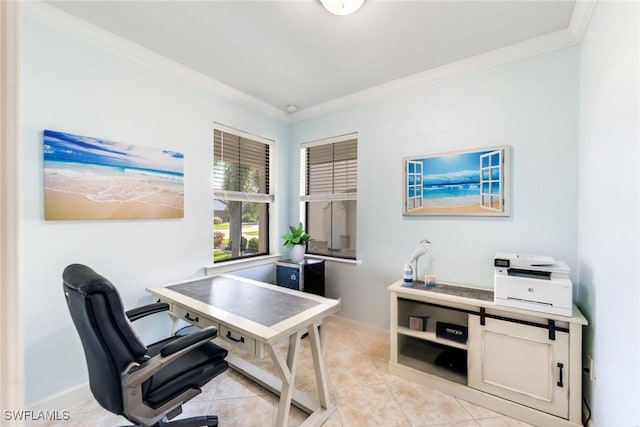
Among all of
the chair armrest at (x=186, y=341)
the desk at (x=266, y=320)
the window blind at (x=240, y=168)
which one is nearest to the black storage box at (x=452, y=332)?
the desk at (x=266, y=320)

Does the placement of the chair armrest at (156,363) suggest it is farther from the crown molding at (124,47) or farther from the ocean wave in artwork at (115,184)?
the crown molding at (124,47)

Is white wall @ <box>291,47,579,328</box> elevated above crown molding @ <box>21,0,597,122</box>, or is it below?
below

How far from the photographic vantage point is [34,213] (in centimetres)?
173

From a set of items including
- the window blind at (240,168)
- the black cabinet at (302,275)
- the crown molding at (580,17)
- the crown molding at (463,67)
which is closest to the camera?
the crown molding at (580,17)

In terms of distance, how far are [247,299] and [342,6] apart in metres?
2.06

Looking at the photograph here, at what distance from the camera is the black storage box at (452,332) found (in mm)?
2061

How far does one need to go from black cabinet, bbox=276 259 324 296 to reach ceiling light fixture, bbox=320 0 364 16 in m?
2.30

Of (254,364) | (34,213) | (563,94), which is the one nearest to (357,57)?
(563,94)

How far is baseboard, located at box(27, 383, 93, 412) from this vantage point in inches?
68.4

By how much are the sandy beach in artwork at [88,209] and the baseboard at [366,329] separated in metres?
2.22

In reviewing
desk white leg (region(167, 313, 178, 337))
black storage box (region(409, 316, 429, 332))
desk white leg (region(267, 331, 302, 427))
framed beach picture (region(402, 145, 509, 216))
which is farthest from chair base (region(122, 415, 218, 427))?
framed beach picture (region(402, 145, 509, 216))

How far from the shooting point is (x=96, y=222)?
77.9 inches

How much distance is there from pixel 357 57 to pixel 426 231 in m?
1.70

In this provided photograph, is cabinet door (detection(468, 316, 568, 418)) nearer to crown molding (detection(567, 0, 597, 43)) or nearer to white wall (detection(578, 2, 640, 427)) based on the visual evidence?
white wall (detection(578, 2, 640, 427))
